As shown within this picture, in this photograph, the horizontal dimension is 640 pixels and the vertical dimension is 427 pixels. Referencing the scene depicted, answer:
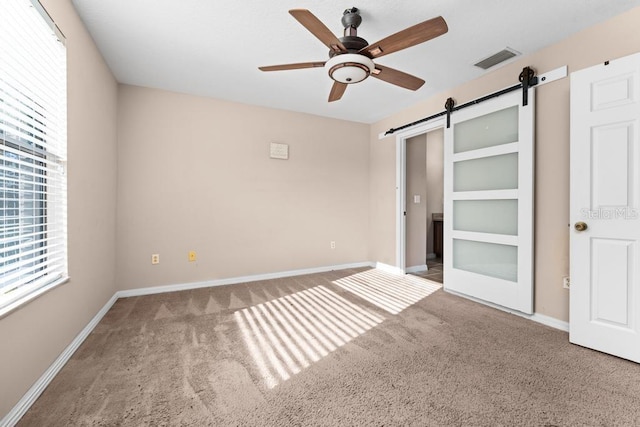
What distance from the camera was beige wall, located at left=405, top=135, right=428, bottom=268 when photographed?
4535mm

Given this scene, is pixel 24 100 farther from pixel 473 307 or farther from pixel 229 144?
pixel 473 307

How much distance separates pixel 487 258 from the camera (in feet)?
10.0

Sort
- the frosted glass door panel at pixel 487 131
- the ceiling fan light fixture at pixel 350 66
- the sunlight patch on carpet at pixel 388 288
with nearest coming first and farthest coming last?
the ceiling fan light fixture at pixel 350 66, the frosted glass door panel at pixel 487 131, the sunlight patch on carpet at pixel 388 288

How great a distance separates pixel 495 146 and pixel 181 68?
11.1 feet

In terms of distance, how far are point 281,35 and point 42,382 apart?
9.44ft

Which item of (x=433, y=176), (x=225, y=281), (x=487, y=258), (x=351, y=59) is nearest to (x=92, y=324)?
(x=225, y=281)

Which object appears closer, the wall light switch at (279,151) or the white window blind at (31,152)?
the white window blind at (31,152)

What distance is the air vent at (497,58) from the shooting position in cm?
260

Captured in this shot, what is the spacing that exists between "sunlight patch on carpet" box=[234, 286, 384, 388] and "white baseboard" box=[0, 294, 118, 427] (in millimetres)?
1168

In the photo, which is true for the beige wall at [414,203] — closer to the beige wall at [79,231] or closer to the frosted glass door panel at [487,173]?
the frosted glass door panel at [487,173]

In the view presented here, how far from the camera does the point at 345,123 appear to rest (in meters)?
4.72

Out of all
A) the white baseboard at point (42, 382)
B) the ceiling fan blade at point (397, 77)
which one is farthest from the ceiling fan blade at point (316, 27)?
the white baseboard at point (42, 382)

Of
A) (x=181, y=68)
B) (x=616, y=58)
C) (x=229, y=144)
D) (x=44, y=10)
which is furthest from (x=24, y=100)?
(x=616, y=58)

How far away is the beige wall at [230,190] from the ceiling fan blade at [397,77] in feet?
7.32
